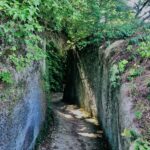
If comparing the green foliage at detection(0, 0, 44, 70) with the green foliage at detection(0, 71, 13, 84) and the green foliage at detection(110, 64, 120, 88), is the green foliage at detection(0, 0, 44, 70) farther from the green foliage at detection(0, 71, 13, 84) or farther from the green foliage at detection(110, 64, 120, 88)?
the green foliage at detection(110, 64, 120, 88)

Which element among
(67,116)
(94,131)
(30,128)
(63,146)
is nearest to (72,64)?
(67,116)

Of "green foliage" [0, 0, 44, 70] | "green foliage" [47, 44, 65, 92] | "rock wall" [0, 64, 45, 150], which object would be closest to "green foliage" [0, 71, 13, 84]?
"rock wall" [0, 64, 45, 150]

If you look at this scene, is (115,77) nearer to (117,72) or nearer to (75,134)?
(117,72)

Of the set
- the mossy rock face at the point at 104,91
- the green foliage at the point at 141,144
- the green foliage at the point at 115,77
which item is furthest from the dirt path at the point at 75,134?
the green foliage at the point at 141,144

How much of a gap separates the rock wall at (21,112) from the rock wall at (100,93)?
7.82 ft

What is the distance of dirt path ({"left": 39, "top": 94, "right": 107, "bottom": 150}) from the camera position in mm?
10445

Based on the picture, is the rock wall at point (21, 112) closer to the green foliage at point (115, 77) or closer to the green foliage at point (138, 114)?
the green foliage at point (115, 77)

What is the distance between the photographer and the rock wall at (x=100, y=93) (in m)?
7.69

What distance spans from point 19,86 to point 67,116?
759cm

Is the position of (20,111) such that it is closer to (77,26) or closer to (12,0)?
(12,0)

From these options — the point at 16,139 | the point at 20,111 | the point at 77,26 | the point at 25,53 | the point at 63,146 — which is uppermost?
the point at 77,26

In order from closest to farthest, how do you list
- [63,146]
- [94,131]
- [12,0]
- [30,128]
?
[12,0]
[30,128]
[63,146]
[94,131]

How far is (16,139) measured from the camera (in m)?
7.21

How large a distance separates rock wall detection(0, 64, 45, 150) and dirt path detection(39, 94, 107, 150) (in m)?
0.96
